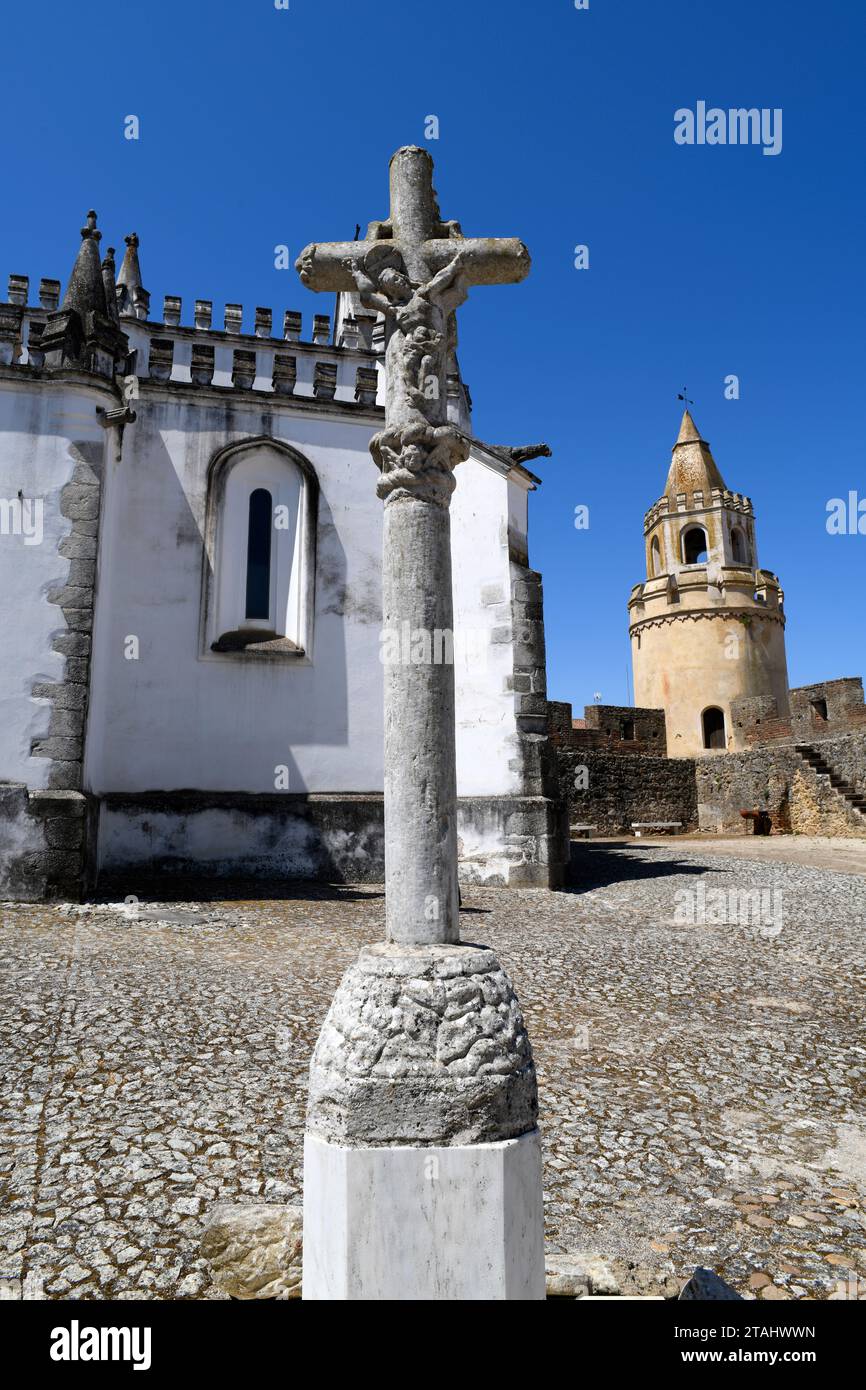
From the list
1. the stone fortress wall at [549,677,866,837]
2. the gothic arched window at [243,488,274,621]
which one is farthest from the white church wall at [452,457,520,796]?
the stone fortress wall at [549,677,866,837]

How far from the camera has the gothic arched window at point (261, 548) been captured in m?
11.2

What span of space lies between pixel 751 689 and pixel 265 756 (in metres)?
26.1

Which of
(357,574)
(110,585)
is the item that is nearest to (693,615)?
(357,574)

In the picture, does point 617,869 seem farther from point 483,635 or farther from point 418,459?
point 418,459

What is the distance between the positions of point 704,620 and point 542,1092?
104 ft

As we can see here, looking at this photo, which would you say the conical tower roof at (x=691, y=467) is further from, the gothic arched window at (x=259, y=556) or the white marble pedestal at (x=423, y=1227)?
the white marble pedestal at (x=423, y=1227)

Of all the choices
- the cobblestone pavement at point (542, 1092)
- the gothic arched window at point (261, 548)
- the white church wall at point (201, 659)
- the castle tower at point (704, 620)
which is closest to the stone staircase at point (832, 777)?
the castle tower at point (704, 620)

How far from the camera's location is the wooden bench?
24.2m

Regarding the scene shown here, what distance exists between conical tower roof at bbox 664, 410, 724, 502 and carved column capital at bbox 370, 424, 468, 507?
35.3 meters

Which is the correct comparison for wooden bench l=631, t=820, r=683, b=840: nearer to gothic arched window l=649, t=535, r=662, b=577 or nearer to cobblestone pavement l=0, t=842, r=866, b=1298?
gothic arched window l=649, t=535, r=662, b=577

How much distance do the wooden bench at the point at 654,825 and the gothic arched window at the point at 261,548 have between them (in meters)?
15.7

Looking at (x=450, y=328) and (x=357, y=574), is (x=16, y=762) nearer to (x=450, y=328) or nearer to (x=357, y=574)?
(x=357, y=574)

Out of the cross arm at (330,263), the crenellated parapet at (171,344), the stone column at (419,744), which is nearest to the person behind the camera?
the stone column at (419,744)

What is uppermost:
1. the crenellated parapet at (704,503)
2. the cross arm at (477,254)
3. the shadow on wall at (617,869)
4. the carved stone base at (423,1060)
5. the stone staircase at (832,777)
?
the crenellated parapet at (704,503)
